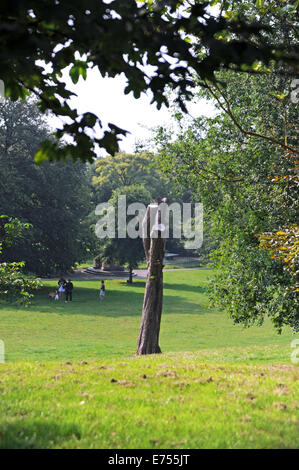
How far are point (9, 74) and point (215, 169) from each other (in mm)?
12392

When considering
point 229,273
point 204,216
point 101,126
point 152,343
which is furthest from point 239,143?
point 101,126

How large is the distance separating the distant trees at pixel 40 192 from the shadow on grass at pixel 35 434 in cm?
3612

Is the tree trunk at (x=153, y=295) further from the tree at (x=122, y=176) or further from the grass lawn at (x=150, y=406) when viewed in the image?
the tree at (x=122, y=176)

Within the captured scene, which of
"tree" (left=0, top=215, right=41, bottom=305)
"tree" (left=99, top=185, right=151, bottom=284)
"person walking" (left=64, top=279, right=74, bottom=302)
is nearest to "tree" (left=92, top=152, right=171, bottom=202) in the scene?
"tree" (left=99, top=185, right=151, bottom=284)

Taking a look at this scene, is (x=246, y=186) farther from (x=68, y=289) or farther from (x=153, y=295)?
(x=68, y=289)

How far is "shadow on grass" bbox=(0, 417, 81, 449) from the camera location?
469 centimetres

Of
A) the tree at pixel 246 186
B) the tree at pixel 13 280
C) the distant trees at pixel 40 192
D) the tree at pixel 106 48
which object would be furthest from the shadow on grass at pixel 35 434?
the distant trees at pixel 40 192

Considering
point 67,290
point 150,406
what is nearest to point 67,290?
point 67,290

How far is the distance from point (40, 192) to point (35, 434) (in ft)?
128

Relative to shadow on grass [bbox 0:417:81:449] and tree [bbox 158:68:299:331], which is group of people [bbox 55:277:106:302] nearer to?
tree [bbox 158:68:299:331]

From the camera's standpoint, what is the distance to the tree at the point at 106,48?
342 cm

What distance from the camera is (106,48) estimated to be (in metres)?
3.46

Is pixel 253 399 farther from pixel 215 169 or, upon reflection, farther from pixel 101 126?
pixel 215 169
